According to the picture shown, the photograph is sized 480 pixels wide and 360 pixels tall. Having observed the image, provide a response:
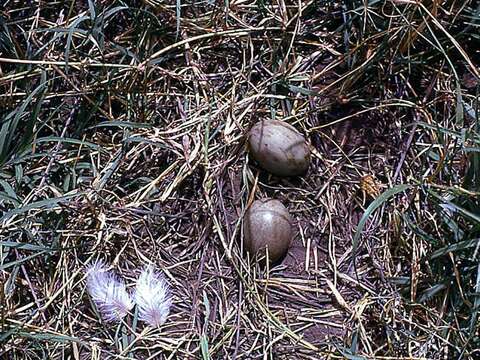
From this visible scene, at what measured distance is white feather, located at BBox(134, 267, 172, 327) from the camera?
2023 millimetres

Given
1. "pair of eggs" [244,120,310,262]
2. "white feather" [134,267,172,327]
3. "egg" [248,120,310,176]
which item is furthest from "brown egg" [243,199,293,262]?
"white feather" [134,267,172,327]

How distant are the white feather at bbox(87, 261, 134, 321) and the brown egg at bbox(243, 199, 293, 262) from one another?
0.31 m

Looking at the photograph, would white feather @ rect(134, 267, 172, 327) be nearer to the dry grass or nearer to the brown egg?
the dry grass

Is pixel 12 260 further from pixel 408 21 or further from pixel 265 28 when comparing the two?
pixel 408 21

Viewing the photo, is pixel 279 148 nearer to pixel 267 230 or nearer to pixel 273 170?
pixel 273 170

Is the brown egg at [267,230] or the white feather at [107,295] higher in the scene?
the brown egg at [267,230]

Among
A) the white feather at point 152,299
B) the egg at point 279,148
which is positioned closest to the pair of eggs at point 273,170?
the egg at point 279,148

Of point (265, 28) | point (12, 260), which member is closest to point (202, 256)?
point (12, 260)

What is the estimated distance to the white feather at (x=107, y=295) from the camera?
2031 millimetres

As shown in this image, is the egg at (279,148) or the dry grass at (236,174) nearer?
the dry grass at (236,174)

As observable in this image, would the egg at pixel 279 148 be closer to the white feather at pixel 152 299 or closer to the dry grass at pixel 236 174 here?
the dry grass at pixel 236 174

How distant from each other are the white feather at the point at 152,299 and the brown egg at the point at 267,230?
22 centimetres

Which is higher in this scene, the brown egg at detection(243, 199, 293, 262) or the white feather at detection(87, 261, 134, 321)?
the brown egg at detection(243, 199, 293, 262)

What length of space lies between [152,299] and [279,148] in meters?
0.46
